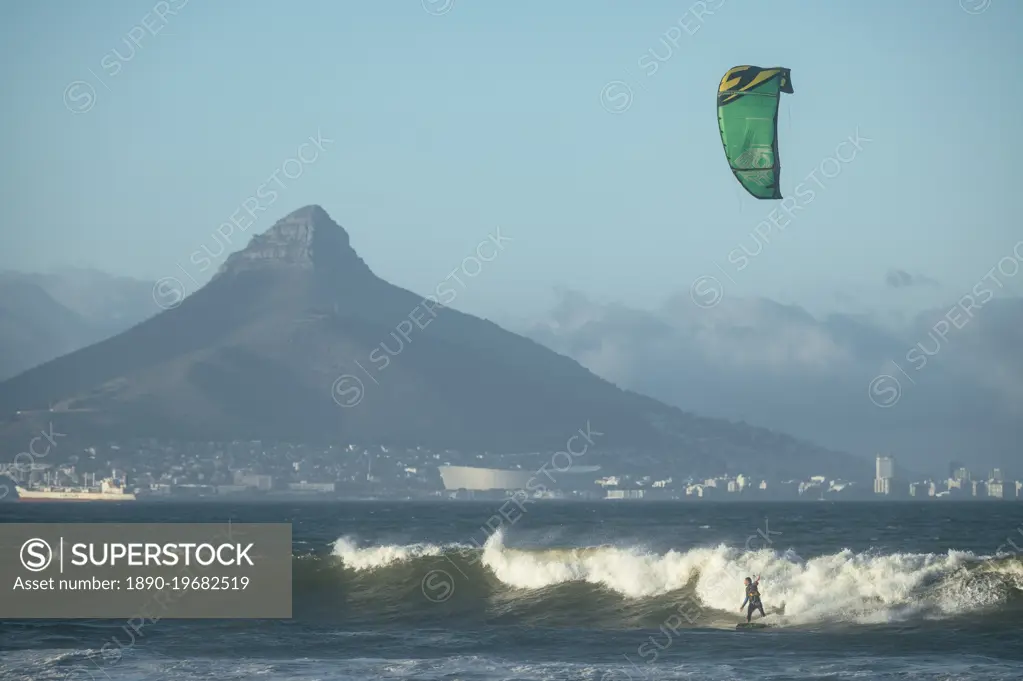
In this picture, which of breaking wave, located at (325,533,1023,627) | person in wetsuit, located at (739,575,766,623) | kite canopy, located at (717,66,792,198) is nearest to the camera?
person in wetsuit, located at (739,575,766,623)

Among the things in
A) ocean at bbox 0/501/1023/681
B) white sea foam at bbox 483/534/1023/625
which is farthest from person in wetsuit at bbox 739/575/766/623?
white sea foam at bbox 483/534/1023/625

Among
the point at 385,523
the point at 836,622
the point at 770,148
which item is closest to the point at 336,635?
the point at 836,622

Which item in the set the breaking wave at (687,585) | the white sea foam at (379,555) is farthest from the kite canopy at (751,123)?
the white sea foam at (379,555)

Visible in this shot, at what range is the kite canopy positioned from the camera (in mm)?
45500

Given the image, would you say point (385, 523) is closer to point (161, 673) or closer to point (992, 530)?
point (992, 530)

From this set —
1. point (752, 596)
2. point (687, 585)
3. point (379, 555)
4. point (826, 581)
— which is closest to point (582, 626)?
point (687, 585)

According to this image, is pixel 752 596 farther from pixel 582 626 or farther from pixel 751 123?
pixel 751 123

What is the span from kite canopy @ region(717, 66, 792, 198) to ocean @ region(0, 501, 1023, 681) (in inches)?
457

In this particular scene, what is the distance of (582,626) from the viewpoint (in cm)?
4028

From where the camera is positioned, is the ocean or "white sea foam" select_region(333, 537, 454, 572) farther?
"white sea foam" select_region(333, 537, 454, 572)

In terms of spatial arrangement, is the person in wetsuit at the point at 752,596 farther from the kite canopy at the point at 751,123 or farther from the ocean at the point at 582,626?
the kite canopy at the point at 751,123

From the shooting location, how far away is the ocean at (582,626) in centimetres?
3212

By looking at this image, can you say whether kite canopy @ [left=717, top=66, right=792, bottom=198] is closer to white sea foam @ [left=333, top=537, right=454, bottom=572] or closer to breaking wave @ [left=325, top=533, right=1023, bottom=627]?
breaking wave @ [left=325, top=533, right=1023, bottom=627]

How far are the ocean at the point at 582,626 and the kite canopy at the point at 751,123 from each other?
1160cm
